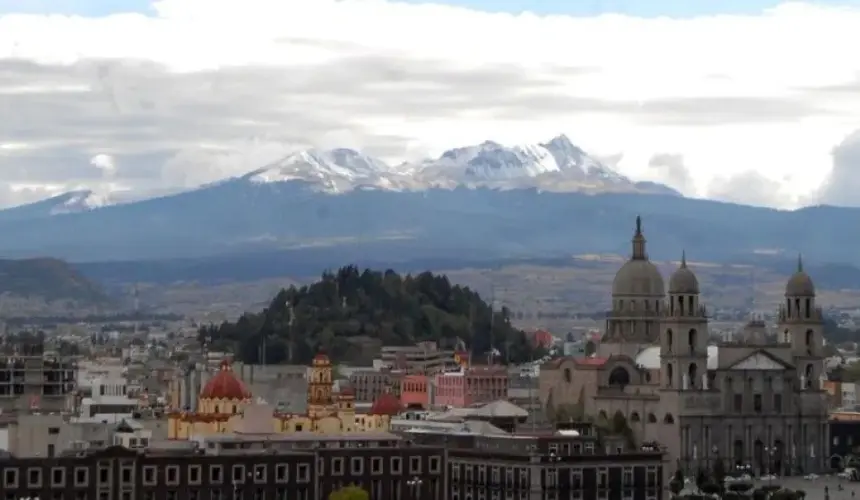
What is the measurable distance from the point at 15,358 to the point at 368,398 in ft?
135

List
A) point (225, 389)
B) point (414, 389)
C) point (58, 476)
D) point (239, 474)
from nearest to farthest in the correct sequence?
point (58, 476)
point (239, 474)
point (225, 389)
point (414, 389)

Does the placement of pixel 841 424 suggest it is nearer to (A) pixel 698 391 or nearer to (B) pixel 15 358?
(A) pixel 698 391

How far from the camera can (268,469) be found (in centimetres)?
10112

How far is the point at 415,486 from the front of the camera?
10469cm

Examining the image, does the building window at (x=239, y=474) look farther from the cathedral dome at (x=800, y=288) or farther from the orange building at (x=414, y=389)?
the orange building at (x=414, y=389)

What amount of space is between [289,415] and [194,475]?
28.1m

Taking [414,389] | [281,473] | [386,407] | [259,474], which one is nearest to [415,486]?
[281,473]

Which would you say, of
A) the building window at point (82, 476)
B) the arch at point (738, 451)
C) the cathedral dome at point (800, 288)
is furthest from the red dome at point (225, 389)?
the cathedral dome at point (800, 288)

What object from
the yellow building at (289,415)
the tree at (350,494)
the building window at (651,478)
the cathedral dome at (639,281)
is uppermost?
the cathedral dome at (639,281)

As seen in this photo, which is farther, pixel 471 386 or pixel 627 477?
pixel 471 386

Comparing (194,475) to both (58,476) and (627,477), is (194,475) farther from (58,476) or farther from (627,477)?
(627,477)

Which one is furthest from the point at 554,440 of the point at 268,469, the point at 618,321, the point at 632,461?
the point at 618,321

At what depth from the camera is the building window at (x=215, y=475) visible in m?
99.4

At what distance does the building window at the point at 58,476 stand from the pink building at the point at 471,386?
238 ft
